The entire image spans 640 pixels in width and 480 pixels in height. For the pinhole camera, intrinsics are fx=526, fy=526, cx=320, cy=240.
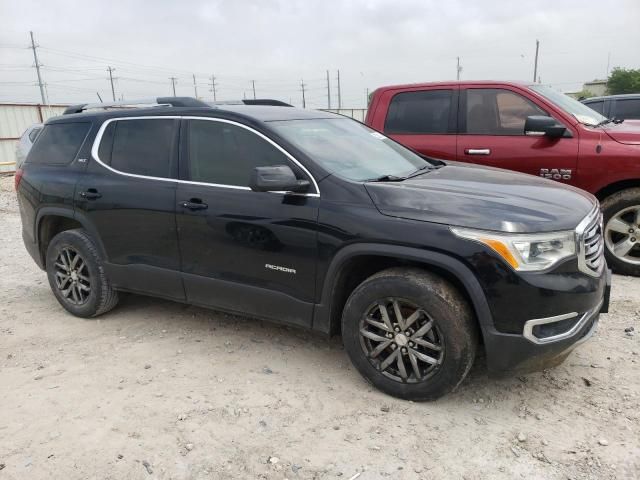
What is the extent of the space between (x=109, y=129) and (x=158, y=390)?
218cm

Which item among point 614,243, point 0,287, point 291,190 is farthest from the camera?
point 0,287

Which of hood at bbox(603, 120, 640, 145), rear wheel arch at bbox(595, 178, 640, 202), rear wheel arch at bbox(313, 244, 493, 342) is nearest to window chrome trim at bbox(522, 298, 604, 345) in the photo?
rear wheel arch at bbox(313, 244, 493, 342)

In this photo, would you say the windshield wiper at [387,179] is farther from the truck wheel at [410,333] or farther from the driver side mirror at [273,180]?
the truck wheel at [410,333]

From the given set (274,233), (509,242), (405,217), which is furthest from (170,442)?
(509,242)

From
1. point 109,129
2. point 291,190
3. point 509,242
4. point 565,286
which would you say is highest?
point 109,129

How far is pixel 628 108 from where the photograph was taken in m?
8.63

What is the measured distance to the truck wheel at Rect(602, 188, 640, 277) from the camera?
194 inches

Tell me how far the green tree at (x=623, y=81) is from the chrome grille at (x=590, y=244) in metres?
64.2

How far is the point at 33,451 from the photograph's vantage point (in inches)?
111

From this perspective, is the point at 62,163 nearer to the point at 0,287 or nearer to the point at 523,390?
the point at 0,287

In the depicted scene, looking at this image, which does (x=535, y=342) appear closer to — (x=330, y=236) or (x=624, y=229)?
(x=330, y=236)

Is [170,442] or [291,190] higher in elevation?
[291,190]

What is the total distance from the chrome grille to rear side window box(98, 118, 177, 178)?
9.05ft

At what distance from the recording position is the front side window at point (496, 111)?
5.41 meters
